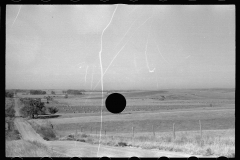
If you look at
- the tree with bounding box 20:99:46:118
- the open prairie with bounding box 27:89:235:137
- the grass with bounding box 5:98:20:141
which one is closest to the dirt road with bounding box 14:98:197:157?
the grass with bounding box 5:98:20:141

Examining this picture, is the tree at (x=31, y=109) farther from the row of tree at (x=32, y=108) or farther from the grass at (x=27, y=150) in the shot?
the grass at (x=27, y=150)

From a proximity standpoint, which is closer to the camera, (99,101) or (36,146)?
(99,101)

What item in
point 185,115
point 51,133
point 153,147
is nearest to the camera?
point 153,147

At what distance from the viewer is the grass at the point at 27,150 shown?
3.77 m

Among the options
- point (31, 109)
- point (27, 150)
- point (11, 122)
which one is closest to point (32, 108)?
point (31, 109)

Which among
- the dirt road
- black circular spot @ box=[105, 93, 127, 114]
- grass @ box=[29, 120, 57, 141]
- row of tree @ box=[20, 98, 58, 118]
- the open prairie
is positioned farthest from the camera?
the open prairie

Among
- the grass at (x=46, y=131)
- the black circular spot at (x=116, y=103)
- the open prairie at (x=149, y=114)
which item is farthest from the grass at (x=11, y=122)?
the black circular spot at (x=116, y=103)

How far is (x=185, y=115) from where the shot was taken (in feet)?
42.4

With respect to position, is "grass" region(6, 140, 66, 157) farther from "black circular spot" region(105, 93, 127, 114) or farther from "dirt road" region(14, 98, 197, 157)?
"black circular spot" region(105, 93, 127, 114)

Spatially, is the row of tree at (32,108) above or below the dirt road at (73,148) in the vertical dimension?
above

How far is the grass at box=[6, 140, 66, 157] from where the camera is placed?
377 centimetres
